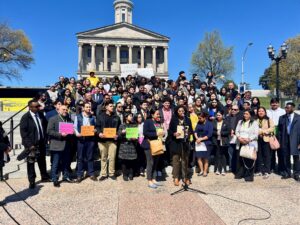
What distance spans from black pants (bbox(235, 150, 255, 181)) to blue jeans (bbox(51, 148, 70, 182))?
4.82 metres

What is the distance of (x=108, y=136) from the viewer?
790 centimetres

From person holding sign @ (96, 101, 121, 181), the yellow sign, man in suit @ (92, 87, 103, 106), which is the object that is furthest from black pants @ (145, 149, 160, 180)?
the yellow sign

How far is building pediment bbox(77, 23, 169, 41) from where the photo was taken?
77.7 meters

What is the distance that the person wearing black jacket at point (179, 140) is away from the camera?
7.22 meters

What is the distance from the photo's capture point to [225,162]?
8.76 meters

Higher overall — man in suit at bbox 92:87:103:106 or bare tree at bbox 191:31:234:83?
bare tree at bbox 191:31:234:83

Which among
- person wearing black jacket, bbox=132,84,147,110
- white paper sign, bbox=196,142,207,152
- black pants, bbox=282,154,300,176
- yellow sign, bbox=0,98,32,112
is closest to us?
black pants, bbox=282,154,300,176

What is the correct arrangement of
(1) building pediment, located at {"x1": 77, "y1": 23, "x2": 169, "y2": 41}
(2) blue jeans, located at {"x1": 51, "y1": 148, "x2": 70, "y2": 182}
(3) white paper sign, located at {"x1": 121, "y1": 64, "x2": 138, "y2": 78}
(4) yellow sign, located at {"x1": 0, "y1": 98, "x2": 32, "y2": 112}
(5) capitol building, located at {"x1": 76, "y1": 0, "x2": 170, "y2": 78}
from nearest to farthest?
(2) blue jeans, located at {"x1": 51, "y1": 148, "x2": 70, "y2": 182} < (3) white paper sign, located at {"x1": 121, "y1": 64, "x2": 138, "y2": 78} < (4) yellow sign, located at {"x1": 0, "y1": 98, "x2": 32, "y2": 112} < (5) capitol building, located at {"x1": 76, "y1": 0, "x2": 170, "y2": 78} < (1) building pediment, located at {"x1": 77, "y1": 23, "x2": 169, "y2": 41}

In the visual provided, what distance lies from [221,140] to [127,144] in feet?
9.20

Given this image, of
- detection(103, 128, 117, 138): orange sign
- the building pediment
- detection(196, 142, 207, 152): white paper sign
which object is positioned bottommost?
detection(196, 142, 207, 152): white paper sign

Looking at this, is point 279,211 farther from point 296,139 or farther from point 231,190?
point 296,139

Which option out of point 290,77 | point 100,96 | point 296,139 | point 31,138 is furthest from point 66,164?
point 290,77

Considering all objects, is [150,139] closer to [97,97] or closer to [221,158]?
[221,158]

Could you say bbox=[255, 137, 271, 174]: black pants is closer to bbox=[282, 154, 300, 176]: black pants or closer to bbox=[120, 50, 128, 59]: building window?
bbox=[282, 154, 300, 176]: black pants
